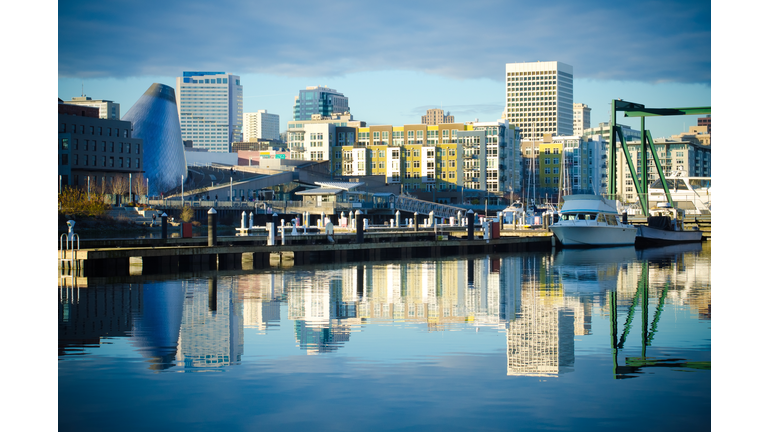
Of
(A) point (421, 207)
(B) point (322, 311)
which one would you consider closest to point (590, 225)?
(B) point (322, 311)

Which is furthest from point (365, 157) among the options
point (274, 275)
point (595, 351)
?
point (595, 351)

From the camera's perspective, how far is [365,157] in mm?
143375

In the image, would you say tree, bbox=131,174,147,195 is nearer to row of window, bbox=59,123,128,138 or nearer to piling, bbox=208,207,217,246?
row of window, bbox=59,123,128,138

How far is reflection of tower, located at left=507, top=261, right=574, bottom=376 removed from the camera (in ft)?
40.0

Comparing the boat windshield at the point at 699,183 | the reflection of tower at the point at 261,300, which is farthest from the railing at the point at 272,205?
the reflection of tower at the point at 261,300

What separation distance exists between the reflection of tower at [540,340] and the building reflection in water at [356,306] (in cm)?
2

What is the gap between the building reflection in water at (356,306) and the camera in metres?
13.9

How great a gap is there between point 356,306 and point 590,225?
3258 centimetres

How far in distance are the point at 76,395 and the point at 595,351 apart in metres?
7.78

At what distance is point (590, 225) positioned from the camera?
49750 mm

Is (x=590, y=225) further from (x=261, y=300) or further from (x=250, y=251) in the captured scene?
(x=261, y=300)

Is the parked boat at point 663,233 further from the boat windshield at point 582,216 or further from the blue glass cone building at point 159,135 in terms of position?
the blue glass cone building at point 159,135

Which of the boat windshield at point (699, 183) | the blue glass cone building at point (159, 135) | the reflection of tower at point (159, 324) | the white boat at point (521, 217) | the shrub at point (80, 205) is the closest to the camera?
the reflection of tower at point (159, 324)
